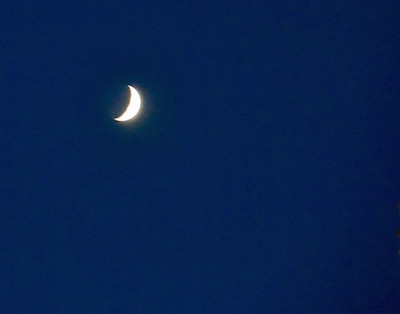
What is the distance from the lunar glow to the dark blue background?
0.06 m

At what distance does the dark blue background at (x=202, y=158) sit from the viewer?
240 cm

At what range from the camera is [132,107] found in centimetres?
240

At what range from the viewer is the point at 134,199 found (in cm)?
261

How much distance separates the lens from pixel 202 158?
261cm

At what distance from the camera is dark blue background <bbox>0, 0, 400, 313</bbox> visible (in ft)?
7.86

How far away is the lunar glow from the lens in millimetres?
2383

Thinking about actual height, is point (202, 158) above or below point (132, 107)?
below

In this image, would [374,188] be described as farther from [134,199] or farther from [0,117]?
[0,117]

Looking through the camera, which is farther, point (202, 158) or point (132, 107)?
point (202, 158)

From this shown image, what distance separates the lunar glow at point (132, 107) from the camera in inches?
93.8

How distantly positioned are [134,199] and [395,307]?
1.88 metres

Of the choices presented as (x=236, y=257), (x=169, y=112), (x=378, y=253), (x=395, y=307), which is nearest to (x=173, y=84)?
(x=169, y=112)

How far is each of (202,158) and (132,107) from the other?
0.53 meters

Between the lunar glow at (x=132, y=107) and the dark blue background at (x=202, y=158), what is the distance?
57 mm
